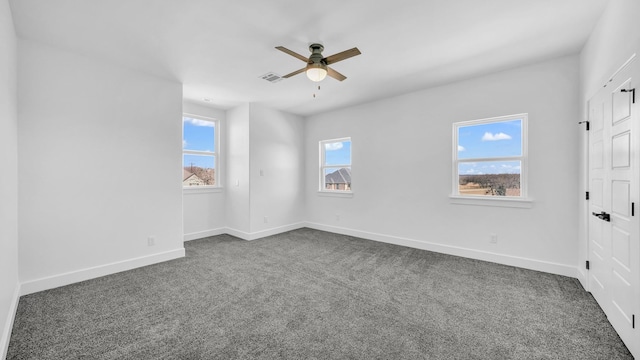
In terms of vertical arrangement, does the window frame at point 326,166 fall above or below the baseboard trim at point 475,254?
above

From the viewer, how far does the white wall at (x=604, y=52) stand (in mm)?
1888

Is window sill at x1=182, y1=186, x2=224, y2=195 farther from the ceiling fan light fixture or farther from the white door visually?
the white door

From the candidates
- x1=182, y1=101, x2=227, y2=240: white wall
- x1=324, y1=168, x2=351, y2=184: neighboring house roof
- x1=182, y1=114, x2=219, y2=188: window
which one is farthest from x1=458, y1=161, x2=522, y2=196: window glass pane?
x1=182, y1=114, x2=219, y2=188: window

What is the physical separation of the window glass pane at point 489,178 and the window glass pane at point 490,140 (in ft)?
0.45

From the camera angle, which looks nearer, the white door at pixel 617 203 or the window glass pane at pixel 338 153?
the white door at pixel 617 203

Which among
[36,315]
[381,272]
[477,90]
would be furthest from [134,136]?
[477,90]

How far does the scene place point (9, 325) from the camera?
6.79 ft

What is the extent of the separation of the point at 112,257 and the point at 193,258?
98 centimetres

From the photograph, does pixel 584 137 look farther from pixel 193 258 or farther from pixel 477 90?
pixel 193 258

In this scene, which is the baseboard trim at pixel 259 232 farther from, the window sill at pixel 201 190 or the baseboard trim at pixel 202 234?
the window sill at pixel 201 190

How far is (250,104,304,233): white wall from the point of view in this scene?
522 centimetres

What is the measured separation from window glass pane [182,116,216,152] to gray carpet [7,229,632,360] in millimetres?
2473

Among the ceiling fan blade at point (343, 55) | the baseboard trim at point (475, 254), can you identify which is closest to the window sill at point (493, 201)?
the baseboard trim at point (475, 254)

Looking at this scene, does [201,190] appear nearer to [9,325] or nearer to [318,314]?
[9,325]
